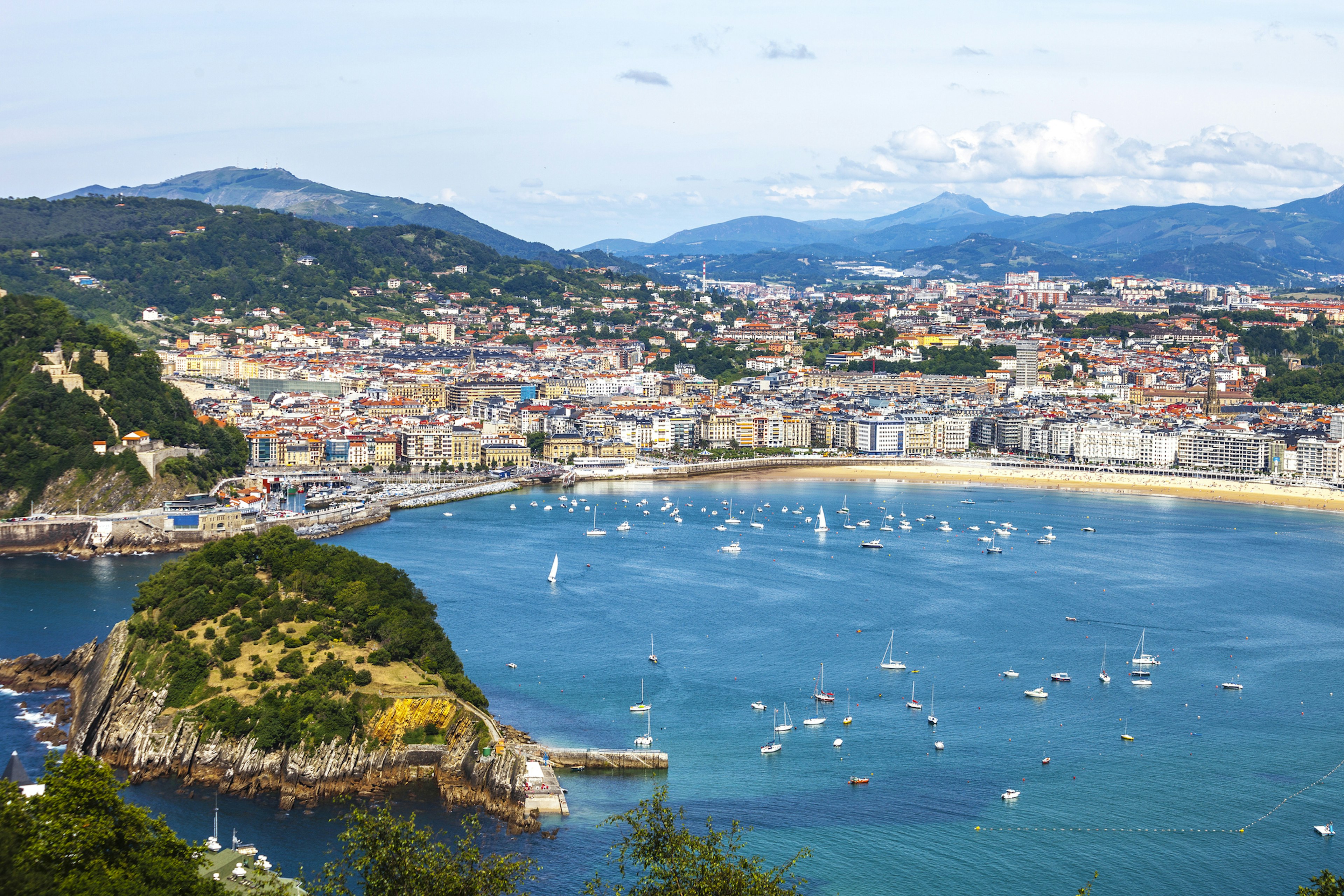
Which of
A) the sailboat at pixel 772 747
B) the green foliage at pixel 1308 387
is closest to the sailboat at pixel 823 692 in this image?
the sailboat at pixel 772 747

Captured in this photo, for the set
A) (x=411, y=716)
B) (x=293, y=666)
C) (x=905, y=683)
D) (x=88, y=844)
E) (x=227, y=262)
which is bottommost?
(x=905, y=683)

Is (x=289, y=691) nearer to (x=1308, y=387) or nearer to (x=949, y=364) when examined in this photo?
(x=1308, y=387)

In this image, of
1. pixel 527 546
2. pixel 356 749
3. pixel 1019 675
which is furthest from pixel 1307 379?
pixel 356 749

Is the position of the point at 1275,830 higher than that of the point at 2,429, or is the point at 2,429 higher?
the point at 2,429

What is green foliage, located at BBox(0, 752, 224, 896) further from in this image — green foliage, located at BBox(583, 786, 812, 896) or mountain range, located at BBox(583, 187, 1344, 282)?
mountain range, located at BBox(583, 187, 1344, 282)

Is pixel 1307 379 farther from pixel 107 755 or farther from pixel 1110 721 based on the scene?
pixel 107 755

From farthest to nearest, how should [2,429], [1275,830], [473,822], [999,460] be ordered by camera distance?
[999,460], [2,429], [1275,830], [473,822]

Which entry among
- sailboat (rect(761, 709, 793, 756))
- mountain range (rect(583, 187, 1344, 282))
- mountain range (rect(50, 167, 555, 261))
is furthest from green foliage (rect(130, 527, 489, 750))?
mountain range (rect(583, 187, 1344, 282))

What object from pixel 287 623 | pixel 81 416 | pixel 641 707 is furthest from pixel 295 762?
pixel 81 416
